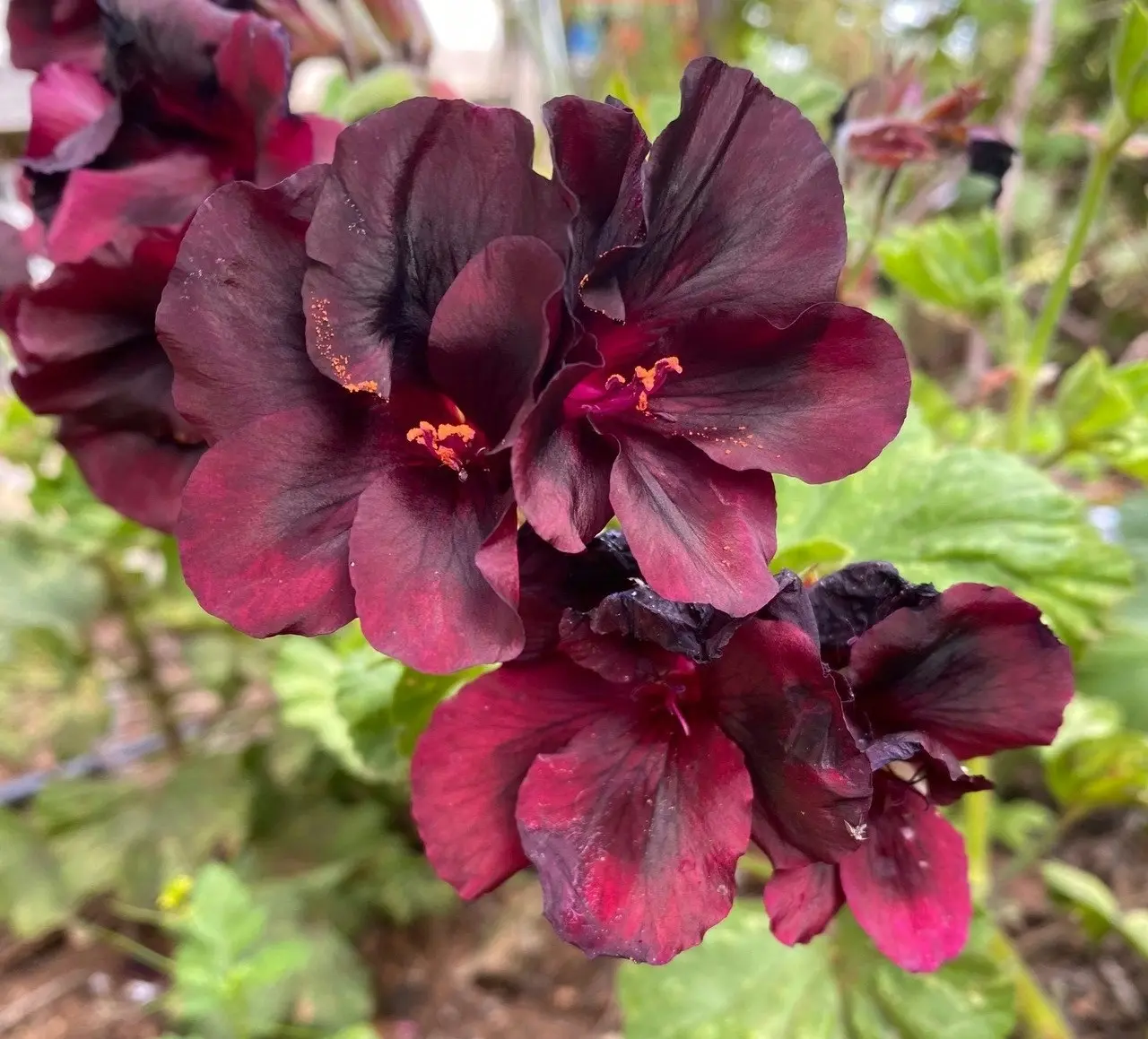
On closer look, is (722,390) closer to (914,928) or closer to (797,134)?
(797,134)

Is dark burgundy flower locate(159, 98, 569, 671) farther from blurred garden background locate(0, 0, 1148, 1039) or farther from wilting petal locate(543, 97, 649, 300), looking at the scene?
blurred garden background locate(0, 0, 1148, 1039)

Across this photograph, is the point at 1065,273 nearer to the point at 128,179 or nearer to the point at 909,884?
the point at 909,884

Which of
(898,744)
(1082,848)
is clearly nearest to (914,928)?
(898,744)

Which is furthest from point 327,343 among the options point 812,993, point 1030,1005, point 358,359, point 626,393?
point 1030,1005

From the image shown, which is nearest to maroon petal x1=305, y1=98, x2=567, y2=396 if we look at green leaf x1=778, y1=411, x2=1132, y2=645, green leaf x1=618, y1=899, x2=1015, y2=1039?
green leaf x1=778, y1=411, x2=1132, y2=645

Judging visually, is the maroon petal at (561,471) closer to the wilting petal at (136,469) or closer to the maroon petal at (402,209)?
the maroon petal at (402,209)

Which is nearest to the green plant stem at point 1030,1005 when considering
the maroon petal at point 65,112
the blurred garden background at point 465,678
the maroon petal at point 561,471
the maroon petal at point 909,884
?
the blurred garden background at point 465,678
